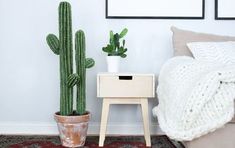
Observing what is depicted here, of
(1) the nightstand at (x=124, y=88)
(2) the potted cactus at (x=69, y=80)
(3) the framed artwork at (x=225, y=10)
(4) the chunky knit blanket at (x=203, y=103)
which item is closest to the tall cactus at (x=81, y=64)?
(2) the potted cactus at (x=69, y=80)

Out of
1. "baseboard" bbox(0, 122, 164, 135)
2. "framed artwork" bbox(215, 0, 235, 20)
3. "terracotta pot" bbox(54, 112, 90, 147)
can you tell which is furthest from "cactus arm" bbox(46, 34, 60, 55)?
"framed artwork" bbox(215, 0, 235, 20)

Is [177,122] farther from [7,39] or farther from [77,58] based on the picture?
[7,39]

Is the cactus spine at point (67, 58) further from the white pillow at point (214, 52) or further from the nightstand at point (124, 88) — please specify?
the white pillow at point (214, 52)

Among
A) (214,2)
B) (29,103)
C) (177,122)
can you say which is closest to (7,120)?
(29,103)

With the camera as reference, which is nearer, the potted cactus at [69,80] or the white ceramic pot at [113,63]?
the potted cactus at [69,80]

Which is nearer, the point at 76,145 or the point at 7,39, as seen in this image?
the point at 76,145

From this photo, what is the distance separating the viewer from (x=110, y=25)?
251 centimetres

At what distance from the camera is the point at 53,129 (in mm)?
2494

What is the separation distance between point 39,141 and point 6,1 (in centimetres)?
116

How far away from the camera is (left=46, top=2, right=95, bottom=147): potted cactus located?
6.57 feet

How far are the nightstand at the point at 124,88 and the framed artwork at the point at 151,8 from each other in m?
0.63

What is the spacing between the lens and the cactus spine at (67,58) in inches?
79.0

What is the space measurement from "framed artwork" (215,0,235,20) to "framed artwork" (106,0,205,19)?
0.48 ft

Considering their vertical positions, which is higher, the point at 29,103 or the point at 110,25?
the point at 110,25
